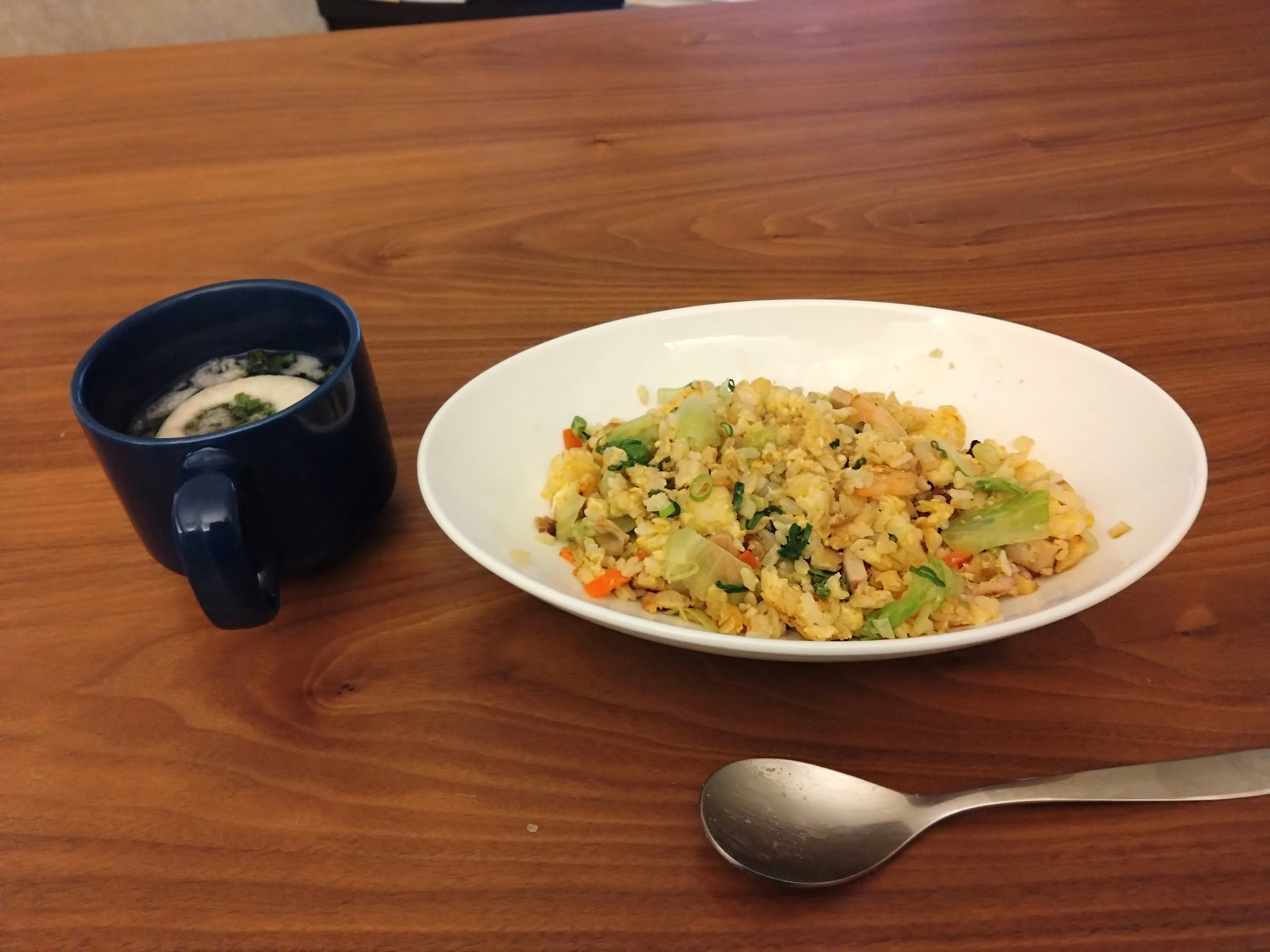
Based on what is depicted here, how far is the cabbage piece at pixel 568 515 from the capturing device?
1.00 meters

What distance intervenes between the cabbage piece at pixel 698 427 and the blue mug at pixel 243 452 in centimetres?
36

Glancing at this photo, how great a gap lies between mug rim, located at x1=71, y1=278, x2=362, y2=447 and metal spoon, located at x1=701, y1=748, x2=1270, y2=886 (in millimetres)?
554

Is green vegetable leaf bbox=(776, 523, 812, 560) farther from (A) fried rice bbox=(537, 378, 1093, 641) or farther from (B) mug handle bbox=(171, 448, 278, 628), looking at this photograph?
(B) mug handle bbox=(171, 448, 278, 628)

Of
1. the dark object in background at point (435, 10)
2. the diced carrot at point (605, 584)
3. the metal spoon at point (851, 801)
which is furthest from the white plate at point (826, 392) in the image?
the dark object in background at point (435, 10)

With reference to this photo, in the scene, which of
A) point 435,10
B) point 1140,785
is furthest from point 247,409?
point 435,10

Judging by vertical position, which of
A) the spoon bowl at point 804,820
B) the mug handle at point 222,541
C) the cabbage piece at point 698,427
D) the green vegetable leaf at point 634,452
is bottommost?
the spoon bowl at point 804,820

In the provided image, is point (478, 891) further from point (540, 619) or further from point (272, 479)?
point (272, 479)

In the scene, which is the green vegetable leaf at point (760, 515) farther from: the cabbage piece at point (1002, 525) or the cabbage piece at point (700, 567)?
the cabbage piece at point (1002, 525)

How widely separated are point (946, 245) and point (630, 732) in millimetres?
1206

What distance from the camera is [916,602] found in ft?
2.85

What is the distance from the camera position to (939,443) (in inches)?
41.4

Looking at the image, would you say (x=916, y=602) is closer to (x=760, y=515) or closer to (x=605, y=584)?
(x=760, y=515)

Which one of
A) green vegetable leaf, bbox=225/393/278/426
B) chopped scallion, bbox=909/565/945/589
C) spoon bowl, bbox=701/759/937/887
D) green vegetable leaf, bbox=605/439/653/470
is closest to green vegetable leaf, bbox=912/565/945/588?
chopped scallion, bbox=909/565/945/589

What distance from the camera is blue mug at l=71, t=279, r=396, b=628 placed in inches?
30.9
